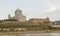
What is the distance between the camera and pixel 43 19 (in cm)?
12725

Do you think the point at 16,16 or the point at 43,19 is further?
the point at 16,16

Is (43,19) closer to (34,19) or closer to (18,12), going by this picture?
(34,19)

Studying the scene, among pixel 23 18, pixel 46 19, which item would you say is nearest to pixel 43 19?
pixel 46 19

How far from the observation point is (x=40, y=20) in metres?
127

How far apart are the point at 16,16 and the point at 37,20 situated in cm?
1730

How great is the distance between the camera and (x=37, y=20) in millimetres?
127312

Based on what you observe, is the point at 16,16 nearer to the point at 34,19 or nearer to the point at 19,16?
the point at 19,16

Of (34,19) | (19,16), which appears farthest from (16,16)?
(34,19)

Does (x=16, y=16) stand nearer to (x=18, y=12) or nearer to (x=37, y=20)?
(x=18, y=12)

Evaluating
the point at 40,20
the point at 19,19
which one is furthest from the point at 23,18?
the point at 40,20

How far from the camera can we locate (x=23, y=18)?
132m

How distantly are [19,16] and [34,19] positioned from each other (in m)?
11.0

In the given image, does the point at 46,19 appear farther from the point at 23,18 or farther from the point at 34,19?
the point at 23,18

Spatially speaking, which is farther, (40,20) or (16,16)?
(16,16)
